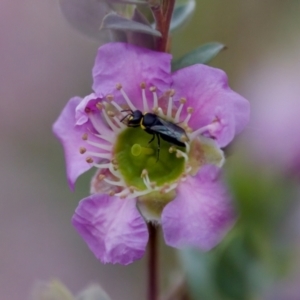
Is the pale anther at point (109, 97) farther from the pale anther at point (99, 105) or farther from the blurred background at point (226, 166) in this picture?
the blurred background at point (226, 166)

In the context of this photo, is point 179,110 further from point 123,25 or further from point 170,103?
point 123,25

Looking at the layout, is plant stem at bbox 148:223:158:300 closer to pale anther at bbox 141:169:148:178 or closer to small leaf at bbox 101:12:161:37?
pale anther at bbox 141:169:148:178

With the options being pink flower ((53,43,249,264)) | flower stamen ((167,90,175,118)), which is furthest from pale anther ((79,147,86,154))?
flower stamen ((167,90,175,118))

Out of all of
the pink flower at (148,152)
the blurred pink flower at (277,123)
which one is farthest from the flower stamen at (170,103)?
the blurred pink flower at (277,123)

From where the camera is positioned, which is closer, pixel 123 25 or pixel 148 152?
pixel 123 25

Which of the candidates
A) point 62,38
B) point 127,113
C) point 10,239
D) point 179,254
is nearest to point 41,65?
point 62,38

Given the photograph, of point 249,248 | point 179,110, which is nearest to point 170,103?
point 179,110

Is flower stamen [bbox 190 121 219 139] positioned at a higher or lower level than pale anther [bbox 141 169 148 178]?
higher
